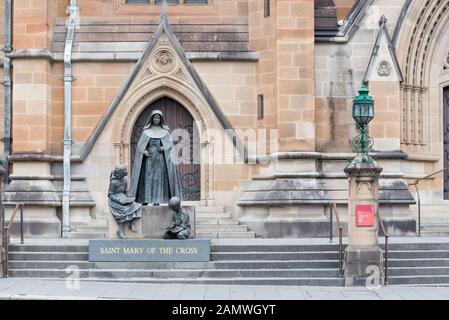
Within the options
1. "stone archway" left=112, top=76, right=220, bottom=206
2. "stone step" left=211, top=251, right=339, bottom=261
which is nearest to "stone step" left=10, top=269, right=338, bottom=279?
"stone step" left=211, top=251, right=339, bottom=261

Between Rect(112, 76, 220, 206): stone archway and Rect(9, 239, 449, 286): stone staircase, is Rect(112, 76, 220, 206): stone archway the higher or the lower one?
the higher one

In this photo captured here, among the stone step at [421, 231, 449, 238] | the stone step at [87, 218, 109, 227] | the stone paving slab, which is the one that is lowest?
the stone paving slab

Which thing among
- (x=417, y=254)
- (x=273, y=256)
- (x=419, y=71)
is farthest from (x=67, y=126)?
(x=417, y=254)

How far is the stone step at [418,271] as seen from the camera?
1702cm

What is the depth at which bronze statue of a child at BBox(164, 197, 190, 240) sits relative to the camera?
17.4m

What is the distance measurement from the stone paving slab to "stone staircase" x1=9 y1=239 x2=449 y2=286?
442mm

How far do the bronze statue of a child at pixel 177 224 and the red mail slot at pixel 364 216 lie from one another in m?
3.32

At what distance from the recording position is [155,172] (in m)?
18.4

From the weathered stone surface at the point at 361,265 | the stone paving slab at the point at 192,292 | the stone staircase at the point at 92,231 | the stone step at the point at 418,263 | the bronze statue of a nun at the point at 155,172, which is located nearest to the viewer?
the stone paving slab at the point at 192,292

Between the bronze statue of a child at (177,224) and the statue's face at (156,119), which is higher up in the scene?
the statue's face at (156,119)

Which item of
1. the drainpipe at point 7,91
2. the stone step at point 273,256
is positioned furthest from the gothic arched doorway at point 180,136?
the stone step at point 273,256

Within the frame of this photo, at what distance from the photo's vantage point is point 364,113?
679 inches

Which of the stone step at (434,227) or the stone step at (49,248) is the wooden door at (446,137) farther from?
the stone step at (49,248)

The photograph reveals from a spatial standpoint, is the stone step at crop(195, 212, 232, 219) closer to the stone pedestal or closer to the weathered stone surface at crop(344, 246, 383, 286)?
the stone pedestal
